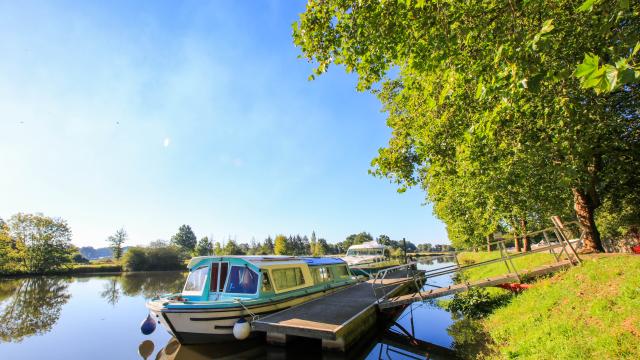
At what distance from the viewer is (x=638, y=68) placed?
2309mm

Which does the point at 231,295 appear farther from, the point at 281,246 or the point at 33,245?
the point at 281,246

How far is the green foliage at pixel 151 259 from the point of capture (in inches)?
2242

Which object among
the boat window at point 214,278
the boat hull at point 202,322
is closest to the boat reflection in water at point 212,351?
the boat hull at point 202,322

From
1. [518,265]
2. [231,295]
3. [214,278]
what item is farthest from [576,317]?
[518,265]

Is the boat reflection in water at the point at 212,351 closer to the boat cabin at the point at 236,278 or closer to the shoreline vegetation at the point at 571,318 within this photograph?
the boat cabin at the point at 236,278

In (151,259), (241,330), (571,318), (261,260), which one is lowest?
(241,330)

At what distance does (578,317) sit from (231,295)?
11.2m

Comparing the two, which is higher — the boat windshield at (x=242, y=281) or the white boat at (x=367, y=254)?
the white boat at (x=367, y=254)

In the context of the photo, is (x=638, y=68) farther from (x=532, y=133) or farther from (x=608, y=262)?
(x=608, y=262)

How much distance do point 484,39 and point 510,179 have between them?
796 centimetres

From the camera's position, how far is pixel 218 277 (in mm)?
12672

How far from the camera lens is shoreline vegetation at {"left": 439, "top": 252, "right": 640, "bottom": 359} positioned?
5.74 metres

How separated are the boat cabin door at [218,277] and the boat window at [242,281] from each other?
0.96 ft

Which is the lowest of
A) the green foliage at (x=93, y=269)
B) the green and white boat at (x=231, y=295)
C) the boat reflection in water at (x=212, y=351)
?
the boat reflection in water at (x=212, y=351)
